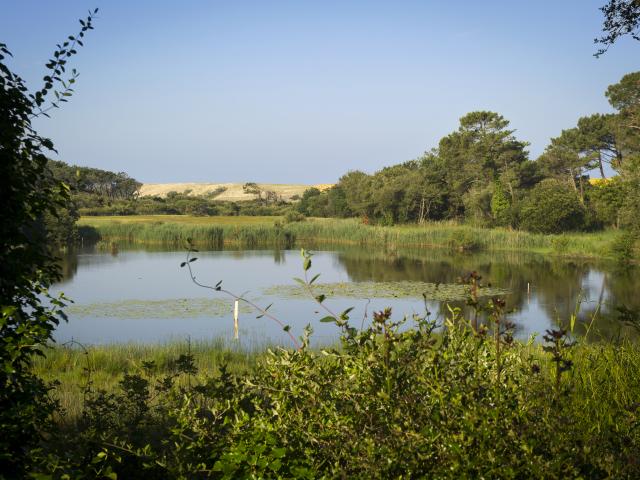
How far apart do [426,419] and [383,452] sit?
15.5 inches

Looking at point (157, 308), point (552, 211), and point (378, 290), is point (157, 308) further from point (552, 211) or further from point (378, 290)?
point (552, 211)

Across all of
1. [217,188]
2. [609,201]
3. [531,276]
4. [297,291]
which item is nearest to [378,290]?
[297,291]

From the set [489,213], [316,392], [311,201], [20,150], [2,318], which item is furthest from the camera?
[311,201]

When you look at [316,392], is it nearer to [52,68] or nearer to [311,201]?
[52,68]

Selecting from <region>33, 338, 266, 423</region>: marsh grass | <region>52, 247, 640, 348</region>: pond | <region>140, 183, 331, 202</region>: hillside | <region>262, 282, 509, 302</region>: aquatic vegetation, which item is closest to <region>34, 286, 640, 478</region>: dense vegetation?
<region>33, 338, 266, 423</region>: marsh grass

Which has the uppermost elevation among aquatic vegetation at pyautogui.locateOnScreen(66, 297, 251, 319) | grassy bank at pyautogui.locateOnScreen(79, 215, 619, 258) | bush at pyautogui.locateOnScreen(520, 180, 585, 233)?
bush at pyautogui.locateOnScreen(520, 180, 585, 233)

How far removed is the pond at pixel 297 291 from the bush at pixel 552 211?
4603 mm

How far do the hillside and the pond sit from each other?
244 ft

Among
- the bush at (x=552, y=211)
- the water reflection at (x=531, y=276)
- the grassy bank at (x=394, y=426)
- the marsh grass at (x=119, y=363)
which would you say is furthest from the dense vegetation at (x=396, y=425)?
the bush at (x=552, y=211)

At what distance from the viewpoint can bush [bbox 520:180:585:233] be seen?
36219mm

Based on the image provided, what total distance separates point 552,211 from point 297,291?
→ 68.9ft

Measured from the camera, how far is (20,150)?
3488mm

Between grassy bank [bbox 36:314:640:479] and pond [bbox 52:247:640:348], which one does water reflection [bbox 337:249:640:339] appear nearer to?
pond [bbox 52:247:640:348]

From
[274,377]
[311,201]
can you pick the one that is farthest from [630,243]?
[311,201]
